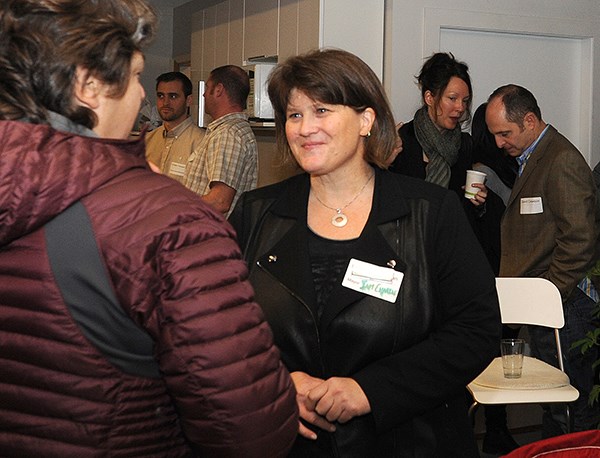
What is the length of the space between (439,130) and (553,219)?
841mm

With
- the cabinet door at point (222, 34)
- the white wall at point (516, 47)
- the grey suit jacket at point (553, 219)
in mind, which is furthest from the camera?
the cabinet door at point (222, 34)

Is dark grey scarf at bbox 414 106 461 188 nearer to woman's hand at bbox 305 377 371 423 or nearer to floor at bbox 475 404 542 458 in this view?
floor at bbox 475 404 542 458

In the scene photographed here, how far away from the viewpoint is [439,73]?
16.3 ft

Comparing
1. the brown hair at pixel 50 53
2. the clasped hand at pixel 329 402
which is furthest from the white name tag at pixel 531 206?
the brown hair at pixel 50 53

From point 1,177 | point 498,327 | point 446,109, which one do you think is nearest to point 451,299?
point 498,327

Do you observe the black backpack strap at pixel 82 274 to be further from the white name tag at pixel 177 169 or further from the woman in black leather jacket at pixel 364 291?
the white name tag at pixel 177 169

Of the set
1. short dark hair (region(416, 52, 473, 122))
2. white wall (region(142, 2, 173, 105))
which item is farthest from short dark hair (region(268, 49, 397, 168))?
white wall (region(142, 2, 173, 105))

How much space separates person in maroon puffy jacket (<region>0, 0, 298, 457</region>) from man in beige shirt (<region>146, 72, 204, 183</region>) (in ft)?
15.9

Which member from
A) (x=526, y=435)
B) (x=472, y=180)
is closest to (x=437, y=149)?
(x=472, y=180)

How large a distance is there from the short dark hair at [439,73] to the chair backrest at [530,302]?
1481 millimetres

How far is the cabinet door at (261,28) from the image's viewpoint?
6.27 m

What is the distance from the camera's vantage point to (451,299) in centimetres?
217

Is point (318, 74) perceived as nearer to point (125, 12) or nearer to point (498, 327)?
point (498, 327)

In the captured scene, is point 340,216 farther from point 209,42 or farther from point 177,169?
point 209,42
